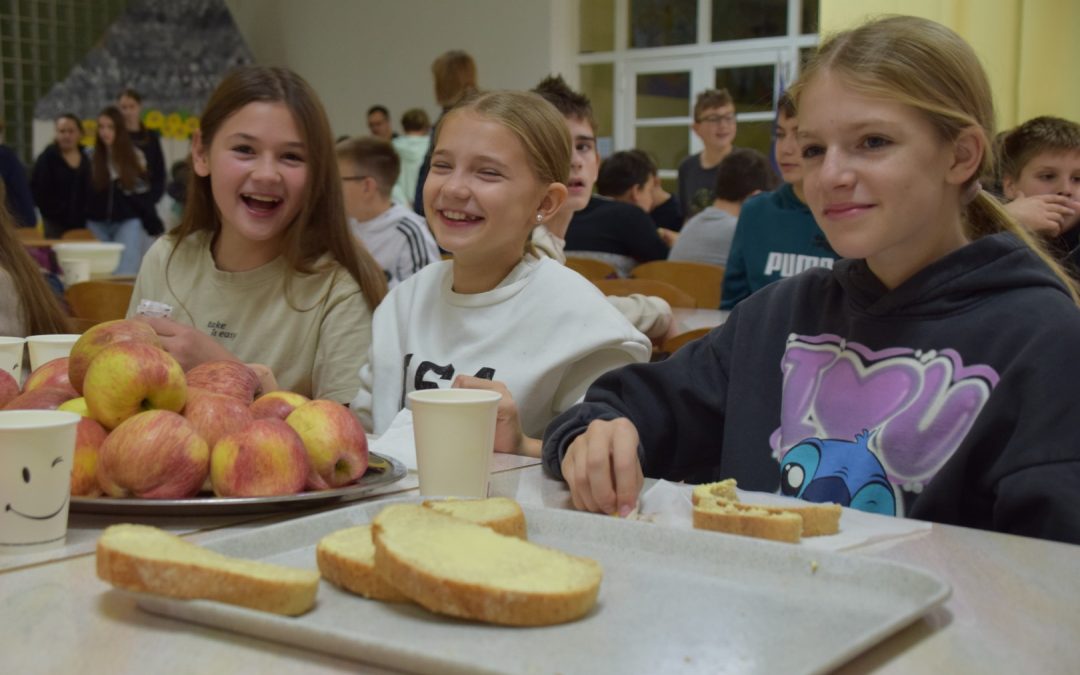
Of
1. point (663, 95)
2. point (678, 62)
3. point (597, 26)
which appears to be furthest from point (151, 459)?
point (597, 26)

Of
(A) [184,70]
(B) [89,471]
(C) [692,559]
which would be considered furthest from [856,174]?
(A) [184,70]

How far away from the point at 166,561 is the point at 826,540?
55 centimetres

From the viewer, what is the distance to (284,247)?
89.8 inches

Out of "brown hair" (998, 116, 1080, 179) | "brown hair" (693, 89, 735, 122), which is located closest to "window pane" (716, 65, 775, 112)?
"brown hair" (693, 89, 735, 122)

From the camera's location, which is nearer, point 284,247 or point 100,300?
point 284,247

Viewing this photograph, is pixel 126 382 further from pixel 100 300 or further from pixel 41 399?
pixel 100 300

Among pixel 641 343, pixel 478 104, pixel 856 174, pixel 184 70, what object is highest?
pixel 184 70

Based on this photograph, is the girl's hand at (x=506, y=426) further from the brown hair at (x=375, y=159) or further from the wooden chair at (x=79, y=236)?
the wooden chair at (x=79, y=236)

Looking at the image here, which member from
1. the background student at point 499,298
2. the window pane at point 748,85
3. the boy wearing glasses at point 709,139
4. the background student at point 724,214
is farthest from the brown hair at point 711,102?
the background student at point 499,298

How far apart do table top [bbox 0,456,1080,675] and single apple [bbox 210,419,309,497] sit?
164 millimetres

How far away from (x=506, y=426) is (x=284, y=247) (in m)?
1.00

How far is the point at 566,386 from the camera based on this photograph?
181cm

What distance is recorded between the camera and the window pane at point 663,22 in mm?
9922

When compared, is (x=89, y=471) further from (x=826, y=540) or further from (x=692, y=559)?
(x=826, y=540)
